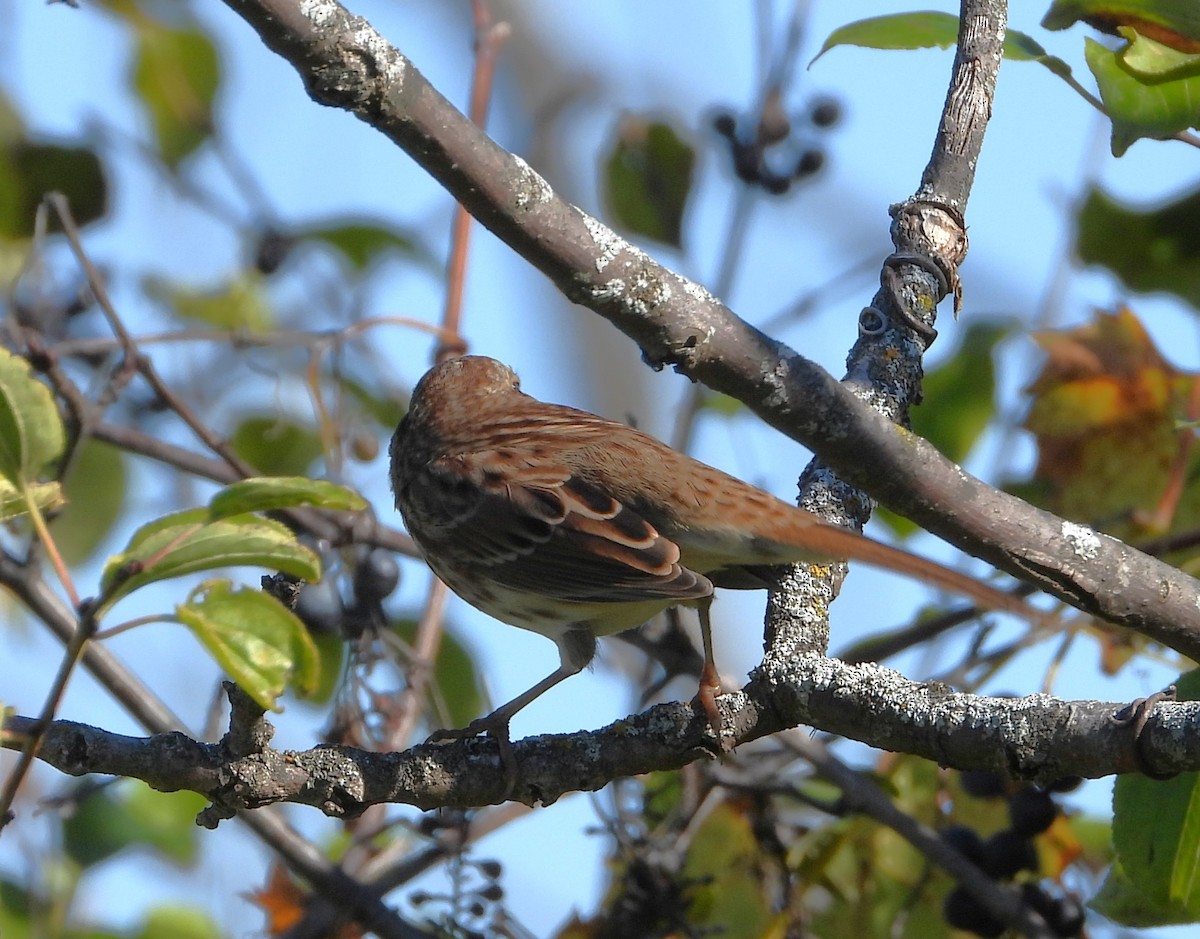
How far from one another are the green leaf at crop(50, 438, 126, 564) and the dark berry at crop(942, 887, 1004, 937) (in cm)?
249

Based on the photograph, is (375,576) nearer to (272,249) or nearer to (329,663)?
(329,663)

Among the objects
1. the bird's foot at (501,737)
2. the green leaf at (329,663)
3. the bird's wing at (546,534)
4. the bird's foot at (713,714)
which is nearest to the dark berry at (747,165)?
the bird's wing at (546,534)

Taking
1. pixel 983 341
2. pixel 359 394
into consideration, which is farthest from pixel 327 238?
pixel 983 341

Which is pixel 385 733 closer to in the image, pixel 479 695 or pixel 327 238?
pixel 479 695

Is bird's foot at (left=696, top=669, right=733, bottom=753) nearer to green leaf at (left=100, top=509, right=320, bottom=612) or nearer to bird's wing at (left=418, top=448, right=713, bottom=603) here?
bird's wing at (left=418, top=448, right=713, bottom=603)

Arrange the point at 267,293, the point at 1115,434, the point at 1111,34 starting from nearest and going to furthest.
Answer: the point at 1111,34 → the point at 1115,434 → the point at 267,293

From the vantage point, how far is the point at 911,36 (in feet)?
9.65

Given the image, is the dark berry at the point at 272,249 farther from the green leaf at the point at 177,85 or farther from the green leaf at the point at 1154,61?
the green leaf at the point at 1154,61

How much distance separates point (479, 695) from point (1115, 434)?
1.91 meters

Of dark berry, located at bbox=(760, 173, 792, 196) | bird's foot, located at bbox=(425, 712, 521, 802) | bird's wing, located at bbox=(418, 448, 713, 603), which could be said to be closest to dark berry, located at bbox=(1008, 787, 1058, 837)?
bird's wing, located at bbox=(418, 448, 713, 603)

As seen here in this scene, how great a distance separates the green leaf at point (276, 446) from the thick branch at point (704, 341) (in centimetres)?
230

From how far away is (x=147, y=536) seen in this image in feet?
5.64

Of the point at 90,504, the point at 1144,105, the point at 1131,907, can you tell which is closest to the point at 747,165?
the point at 1144,105

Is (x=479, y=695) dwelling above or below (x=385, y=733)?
above
